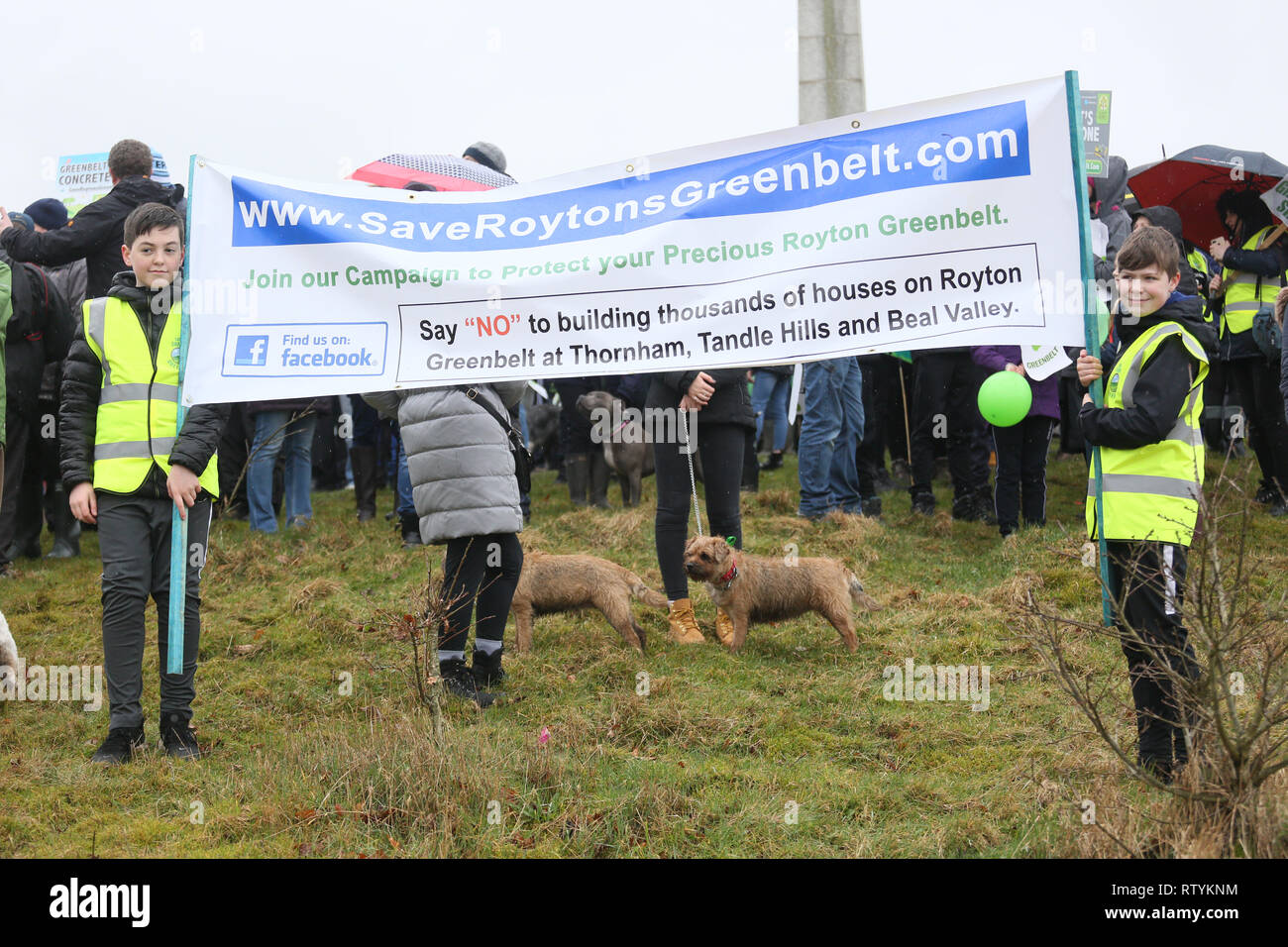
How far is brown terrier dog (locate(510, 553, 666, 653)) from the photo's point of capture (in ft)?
23.0

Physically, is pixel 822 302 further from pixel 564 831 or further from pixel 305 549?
pixel 305 549

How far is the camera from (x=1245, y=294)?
962 centimetres

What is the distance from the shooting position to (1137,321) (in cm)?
477

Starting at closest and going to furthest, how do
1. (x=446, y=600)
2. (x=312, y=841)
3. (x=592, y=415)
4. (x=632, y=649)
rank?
(x=312, y=841)
(x=446, y=600)
(x=632, y=649)
(x=592, y=415)

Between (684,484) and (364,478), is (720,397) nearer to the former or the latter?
(684,484)

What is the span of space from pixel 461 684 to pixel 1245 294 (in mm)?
7102

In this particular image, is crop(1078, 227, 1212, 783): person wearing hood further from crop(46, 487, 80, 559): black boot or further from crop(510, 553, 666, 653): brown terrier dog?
crop(46, 487, 80, 559): black boot

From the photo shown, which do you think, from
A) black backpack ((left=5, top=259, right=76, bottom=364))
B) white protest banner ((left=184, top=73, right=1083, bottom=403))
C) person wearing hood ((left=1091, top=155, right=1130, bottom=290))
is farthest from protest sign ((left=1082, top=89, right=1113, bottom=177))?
black backpack ((left=5, top=259, right=76, bottom=364))

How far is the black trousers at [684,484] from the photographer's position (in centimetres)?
707

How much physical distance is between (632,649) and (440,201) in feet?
9.08

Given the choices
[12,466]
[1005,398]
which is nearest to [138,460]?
[12,466]

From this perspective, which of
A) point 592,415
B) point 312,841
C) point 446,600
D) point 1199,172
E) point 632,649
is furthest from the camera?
point 592,415

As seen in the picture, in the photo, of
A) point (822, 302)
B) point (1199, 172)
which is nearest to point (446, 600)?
point (822, 302)

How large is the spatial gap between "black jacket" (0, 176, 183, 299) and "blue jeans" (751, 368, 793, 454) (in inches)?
250
